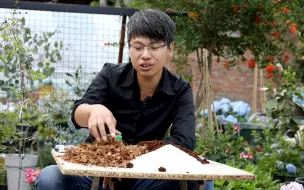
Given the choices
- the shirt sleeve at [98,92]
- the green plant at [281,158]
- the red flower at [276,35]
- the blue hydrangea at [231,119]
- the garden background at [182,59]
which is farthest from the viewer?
the blue hydrangea at [231,119]

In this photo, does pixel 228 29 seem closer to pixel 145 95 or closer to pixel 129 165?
pixel 145 95

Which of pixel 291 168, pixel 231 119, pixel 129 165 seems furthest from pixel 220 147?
pixel 129 165

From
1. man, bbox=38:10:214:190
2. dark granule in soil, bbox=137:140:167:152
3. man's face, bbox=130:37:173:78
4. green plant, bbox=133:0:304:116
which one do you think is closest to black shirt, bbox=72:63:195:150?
man, bbox=38:10:214:190

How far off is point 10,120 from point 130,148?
1652 millimetres

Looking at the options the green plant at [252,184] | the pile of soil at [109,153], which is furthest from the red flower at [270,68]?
the pile of soil at [109,153]

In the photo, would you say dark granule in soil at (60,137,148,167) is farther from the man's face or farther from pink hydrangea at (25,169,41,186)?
pink hydrangea at (25,169,41,186)

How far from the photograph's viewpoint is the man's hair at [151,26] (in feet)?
9.41

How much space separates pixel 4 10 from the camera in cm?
530

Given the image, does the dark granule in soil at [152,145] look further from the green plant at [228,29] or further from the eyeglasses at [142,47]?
the green plant at [228,29]

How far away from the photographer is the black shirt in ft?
9.87

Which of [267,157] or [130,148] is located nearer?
[130,148]

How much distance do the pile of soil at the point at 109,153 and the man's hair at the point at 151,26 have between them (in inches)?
20.1

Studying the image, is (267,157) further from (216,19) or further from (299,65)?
(216,19)

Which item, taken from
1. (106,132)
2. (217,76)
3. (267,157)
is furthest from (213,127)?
(217,76)
